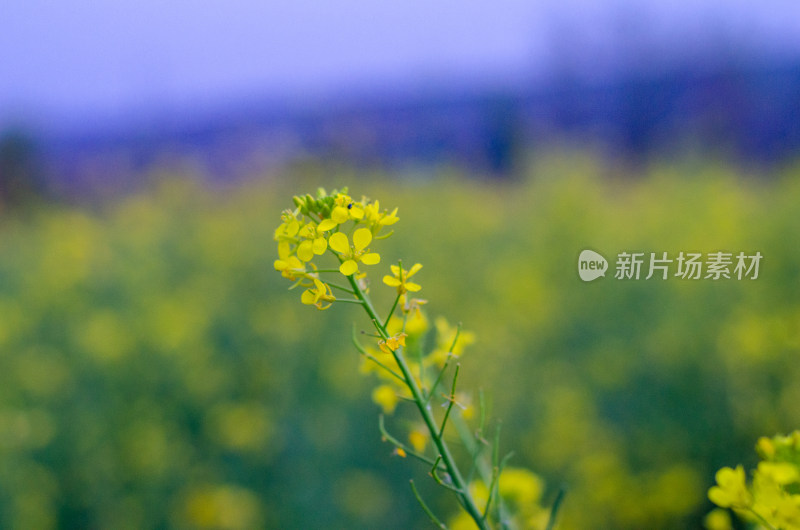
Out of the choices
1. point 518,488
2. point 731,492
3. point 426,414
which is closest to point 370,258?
point 426,414

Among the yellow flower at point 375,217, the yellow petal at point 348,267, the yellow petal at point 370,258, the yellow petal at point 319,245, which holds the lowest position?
the yellow petal at point 348,267

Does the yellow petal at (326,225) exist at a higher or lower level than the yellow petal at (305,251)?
higher

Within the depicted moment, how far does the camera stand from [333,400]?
10.3 ft

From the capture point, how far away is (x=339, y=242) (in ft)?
2.31

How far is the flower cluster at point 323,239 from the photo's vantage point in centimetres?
70

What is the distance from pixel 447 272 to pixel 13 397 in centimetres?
296

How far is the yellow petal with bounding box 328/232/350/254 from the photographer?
0.70 meters

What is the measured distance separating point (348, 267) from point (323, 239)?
58mm

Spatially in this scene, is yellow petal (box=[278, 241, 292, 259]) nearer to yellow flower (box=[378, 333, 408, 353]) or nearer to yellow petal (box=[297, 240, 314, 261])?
yellow petal (box=[297, 240, 314, 261])

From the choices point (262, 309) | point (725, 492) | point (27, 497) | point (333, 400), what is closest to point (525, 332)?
point (333, 400)

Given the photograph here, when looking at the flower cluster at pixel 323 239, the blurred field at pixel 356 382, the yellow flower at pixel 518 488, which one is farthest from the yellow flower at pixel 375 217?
the blurred field at pixel 356 382

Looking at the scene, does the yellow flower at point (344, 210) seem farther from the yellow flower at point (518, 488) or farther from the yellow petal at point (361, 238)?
the yellow flower at point (518, 488)

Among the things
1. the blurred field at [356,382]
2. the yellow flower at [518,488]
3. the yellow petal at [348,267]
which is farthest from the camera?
the blurred field at [356,382]

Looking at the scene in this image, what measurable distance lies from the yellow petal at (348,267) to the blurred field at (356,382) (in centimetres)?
152
